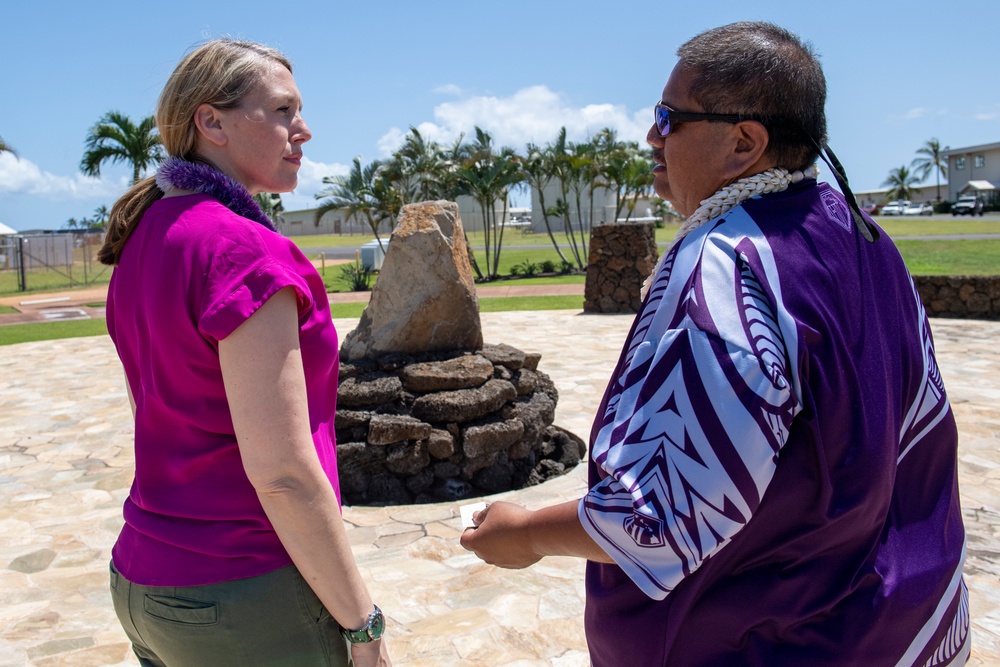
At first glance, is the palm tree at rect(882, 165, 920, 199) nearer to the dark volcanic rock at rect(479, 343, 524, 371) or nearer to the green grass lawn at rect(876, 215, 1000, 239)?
the green grass lawn at rect(876, 215, 1000, 239)

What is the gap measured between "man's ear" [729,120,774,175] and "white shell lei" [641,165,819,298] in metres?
0.02

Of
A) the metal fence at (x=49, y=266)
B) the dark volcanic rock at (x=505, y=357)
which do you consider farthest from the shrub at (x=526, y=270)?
the dark volcanic rock at (x=505, y=357)

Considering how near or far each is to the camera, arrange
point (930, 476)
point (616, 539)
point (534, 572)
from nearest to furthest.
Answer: point (616, 539)
point (930, 476)
point (534, 572)

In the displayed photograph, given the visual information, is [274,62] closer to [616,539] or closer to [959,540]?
[616,539]

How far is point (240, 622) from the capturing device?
1.46 meters

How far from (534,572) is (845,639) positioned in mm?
2965

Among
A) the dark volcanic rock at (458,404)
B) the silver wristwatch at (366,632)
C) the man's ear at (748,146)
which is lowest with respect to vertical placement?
the dark volcanic rock at (458,404)

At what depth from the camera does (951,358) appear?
9.61m

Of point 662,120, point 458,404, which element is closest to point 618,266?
point 458,404

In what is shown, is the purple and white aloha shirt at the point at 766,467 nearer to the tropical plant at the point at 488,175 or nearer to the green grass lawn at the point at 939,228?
the tropical plant at the point at 488,175

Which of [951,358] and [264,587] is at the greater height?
[264,587]

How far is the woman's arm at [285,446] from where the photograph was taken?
4.49ft

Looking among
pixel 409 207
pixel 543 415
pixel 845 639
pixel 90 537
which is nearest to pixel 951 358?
pixel 543 415

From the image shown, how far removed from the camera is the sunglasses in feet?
4.51
